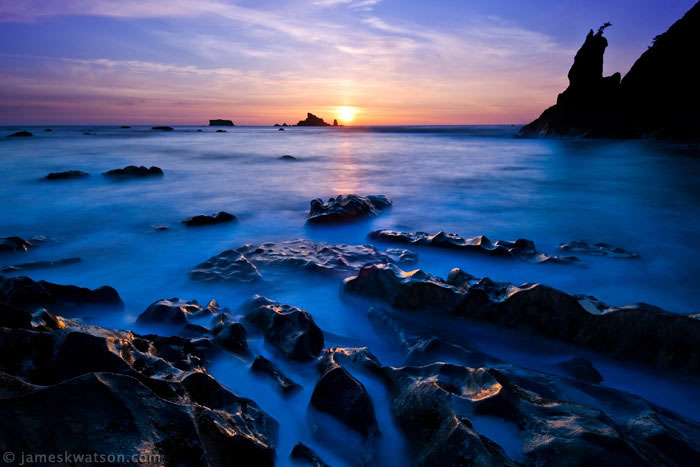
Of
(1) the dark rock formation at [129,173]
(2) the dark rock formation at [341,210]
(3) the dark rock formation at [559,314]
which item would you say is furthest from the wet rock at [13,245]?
(1) the dark rock formation at [129,173]

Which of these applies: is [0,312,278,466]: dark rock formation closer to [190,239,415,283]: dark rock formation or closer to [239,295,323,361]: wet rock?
[239,295,323,361]: wet rock

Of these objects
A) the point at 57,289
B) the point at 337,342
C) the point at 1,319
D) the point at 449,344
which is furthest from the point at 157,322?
the point at 449,344

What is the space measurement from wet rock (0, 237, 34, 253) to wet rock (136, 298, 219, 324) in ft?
9.97

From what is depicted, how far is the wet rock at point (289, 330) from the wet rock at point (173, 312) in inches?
16.7

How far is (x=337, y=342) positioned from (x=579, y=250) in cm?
391

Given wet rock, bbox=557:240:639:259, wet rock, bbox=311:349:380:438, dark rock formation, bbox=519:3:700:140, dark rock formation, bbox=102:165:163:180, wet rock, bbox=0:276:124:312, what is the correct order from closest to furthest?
wet rock, bbox=311:349:380:438
wet rock, bbox=0:276:124:312
wet rock, bbox=557:240:639:259
dark rock formation, bbox=102:165:163:180
dark rock formation, bbox=519:3:700:140

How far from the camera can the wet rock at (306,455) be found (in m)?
1.59

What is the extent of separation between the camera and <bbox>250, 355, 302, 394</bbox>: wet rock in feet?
6.81

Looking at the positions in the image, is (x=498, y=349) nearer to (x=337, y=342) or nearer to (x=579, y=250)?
(x=337, y=342)

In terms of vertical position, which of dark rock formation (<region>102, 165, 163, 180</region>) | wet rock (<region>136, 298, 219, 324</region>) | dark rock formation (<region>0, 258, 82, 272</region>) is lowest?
dark rock formation (<region>0, 258, 82, 272</region>)

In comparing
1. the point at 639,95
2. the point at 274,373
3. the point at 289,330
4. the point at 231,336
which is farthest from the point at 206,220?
the point at 639,95

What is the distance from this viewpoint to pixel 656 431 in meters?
1.53

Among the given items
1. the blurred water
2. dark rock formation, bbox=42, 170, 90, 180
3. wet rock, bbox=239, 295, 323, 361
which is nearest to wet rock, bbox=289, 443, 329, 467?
the blurred water

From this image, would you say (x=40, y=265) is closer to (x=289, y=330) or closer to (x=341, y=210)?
(x=289, y=330)
